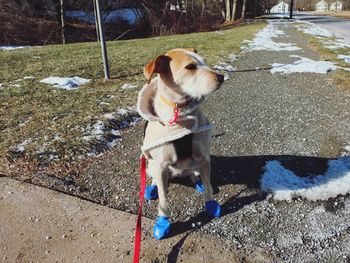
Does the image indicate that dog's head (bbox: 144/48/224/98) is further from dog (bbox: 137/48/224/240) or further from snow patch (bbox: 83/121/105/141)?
snow patch (bbox: 83/121/105/141)

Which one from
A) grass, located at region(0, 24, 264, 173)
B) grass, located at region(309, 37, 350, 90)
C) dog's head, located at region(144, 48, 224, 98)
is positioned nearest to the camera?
dog's head, located at region(144, 48, 224, 98)

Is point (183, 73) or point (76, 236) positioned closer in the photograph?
point (183, 73)

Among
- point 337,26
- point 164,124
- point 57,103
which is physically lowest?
point 57,103

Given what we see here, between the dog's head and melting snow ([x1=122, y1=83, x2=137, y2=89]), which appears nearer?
the dog's head

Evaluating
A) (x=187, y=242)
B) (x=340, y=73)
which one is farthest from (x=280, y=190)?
(x=340, y=73)

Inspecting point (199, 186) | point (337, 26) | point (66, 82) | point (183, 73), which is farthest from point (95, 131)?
point (337, 26)

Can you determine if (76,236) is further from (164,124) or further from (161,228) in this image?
(164,124)

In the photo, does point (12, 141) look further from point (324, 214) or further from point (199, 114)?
point (324, 214)

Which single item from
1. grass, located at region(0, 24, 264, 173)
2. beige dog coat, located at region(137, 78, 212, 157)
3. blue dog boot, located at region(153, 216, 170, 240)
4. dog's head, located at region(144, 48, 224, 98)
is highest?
dog's head, located at region(144, 48, 224, 98)

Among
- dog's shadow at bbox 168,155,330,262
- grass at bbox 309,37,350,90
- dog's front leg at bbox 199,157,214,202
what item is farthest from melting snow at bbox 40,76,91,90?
grass at bbox 309,37,350,90

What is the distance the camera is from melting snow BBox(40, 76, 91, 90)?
21.4 ft

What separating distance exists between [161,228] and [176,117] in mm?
885

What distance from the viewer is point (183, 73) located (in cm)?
231

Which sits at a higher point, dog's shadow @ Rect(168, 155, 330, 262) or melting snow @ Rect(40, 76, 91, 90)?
melting snow @ Rect(40, 76, 91, 90)
